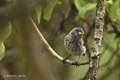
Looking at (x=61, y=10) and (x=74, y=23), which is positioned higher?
(x=61, y=10)

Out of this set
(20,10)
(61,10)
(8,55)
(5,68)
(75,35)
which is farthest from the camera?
(61,10)

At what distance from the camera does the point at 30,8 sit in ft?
1.89

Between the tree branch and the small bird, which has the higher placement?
the tree branch

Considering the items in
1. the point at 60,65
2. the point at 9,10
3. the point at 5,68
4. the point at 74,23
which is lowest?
the point at 60,65

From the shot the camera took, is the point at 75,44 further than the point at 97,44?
Yes

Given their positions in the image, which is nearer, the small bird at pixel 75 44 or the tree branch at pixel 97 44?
the tree branch at pixel 97 44

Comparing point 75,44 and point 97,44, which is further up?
point 97,44

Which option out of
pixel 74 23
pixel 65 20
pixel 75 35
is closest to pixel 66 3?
pixel 65 20

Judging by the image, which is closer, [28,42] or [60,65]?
[28,42]

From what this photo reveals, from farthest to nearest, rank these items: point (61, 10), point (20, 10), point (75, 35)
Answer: point (61, 10) < point (75, 35) < point (20, 10)

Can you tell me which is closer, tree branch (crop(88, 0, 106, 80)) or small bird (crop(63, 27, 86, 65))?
tree branch (crop(88, 0, 106, 80))

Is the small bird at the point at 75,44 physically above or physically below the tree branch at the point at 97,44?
below

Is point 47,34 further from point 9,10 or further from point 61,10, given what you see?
point 9,10

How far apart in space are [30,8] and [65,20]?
3.37 metres
